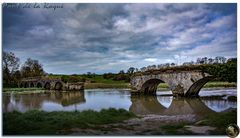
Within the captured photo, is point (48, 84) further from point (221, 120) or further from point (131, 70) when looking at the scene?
point (221, 120)

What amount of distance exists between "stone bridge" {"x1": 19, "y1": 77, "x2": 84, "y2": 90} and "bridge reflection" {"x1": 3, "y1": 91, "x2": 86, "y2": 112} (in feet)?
0.51

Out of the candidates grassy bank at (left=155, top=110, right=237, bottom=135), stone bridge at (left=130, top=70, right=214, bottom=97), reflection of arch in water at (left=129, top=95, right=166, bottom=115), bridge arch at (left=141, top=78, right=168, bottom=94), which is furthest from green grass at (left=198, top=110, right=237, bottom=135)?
bridge arch at (left=141, top=78, right=168, bottom=94)

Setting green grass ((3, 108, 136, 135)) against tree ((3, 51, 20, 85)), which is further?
tree ((3, 51, 20, 85))

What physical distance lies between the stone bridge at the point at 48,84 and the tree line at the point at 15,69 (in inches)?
7.1

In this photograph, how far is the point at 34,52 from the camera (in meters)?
7.59

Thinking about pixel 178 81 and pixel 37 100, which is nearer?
pixel 37 100

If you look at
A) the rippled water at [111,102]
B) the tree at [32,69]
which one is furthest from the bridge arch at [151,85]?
the tree at [32,69]

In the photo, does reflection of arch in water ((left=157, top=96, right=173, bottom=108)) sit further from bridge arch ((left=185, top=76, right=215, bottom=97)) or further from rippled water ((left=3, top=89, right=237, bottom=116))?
bridge arch ((left=185, top=76, right=215, bottom=97))

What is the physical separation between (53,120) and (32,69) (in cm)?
122

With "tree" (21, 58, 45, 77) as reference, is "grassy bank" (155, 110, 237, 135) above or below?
below

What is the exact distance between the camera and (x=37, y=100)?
7.81 m

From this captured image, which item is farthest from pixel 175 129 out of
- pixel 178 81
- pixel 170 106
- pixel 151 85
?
pixel 151 85

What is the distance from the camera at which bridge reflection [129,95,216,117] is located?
298 inches

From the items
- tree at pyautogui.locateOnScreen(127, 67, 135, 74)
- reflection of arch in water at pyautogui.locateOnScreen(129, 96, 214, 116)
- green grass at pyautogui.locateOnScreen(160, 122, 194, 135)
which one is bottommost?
green grass at pyautogui.locateOnScreen(160, 122, 194, 135)
